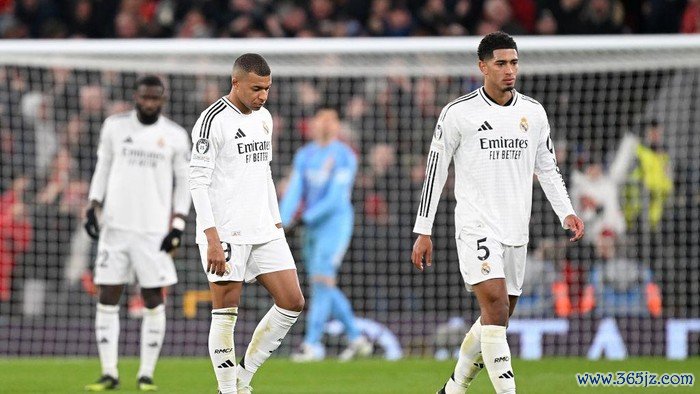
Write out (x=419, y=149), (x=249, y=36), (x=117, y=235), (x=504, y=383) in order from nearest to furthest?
(x=504, y=383), (x=117, y=235), (x=419, y=149), (x=249, y=36)

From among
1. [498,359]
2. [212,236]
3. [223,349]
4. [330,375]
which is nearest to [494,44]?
[498,359]

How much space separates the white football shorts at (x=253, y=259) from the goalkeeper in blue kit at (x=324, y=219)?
4995mm

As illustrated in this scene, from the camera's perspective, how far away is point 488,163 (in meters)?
7.79

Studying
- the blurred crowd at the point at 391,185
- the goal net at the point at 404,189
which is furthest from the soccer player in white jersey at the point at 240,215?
the blurred crowd at the point at 391,185

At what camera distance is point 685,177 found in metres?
14.1

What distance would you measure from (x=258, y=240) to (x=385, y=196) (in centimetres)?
695

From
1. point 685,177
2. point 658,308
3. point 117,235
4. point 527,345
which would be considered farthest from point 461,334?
Answer: point 117,235

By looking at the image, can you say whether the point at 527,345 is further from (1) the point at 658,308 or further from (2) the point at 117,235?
(2) the point at 117,235

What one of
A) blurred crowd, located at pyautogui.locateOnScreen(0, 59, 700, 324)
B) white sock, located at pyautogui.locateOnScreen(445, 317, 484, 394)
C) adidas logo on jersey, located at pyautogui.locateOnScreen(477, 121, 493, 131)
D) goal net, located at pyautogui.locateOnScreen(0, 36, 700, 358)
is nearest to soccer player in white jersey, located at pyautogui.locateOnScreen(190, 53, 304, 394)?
white sock, located at pyautogui.locateOnScreen(445, 317, 484, 394)

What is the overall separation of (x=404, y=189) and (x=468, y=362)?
7.01 meters

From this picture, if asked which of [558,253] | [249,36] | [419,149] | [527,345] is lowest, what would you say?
→ [527,345]

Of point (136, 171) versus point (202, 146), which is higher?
point (202, 146)

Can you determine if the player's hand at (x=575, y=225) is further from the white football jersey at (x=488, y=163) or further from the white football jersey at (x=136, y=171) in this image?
the white football jersey at (x=136, y=171)

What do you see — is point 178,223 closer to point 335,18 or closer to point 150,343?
point 150,343
